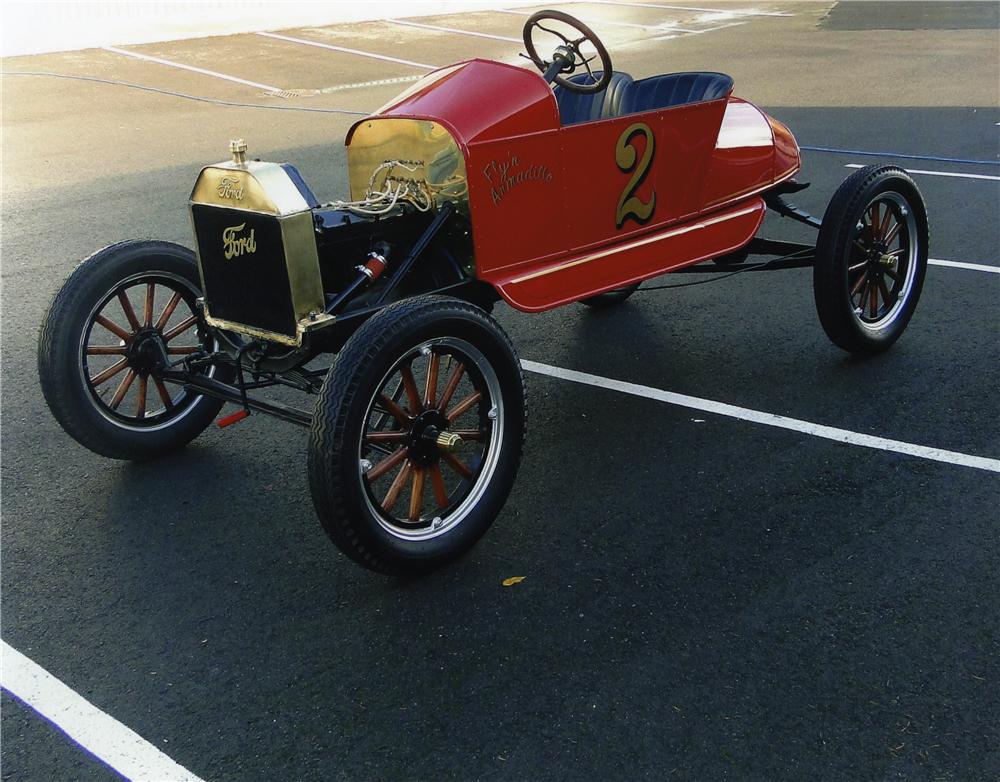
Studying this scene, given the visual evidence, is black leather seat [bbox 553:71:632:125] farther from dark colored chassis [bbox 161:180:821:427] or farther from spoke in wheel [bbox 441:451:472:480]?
spoke in wheel [bbox 441:451:472:480]

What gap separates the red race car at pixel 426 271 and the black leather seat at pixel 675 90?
14 millimetres

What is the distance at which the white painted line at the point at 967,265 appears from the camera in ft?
19.7

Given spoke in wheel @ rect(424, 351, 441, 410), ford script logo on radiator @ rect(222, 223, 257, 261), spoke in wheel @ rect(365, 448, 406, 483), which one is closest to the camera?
spoke in wheel @ rect(365, 448, 406, 483)

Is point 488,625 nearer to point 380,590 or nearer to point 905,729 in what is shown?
point 380,590

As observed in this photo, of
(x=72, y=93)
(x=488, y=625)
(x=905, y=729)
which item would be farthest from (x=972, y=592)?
(x=72, y=93)

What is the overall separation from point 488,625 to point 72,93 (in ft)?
39.7

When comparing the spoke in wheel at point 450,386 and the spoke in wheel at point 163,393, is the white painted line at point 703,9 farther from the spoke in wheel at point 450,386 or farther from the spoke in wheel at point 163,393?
the spoke in wheel at point 450,386

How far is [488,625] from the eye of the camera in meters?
3.11

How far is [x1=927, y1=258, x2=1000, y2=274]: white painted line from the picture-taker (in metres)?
6.02

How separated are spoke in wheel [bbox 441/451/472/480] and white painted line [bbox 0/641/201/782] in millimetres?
1204

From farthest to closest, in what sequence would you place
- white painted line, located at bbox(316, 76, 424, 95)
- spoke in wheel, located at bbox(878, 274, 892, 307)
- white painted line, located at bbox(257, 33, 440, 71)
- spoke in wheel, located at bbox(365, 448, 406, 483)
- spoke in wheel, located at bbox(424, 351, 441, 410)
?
white painted line, located at bbox(257, 33, 440, 71) → white painted line, located at bbox(316, 76, 424, 95) → spoke in wheel, located at bbox(878, 274, 892, 307) → spoke in wheel, located at bbox(424, 351, 441, 410) → spoke in wheel, located at bbox(365, 448, 406, 483)

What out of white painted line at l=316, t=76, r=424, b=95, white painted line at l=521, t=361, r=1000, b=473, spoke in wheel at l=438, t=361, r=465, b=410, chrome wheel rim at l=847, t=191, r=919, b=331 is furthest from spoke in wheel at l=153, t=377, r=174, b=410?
white painted line at l=316, t=76, r=424, b=95

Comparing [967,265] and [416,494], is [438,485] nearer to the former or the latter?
[416,494]

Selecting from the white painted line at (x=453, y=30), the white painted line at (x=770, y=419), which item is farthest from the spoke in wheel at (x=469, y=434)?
the white painted line at (x=453, y=30)
